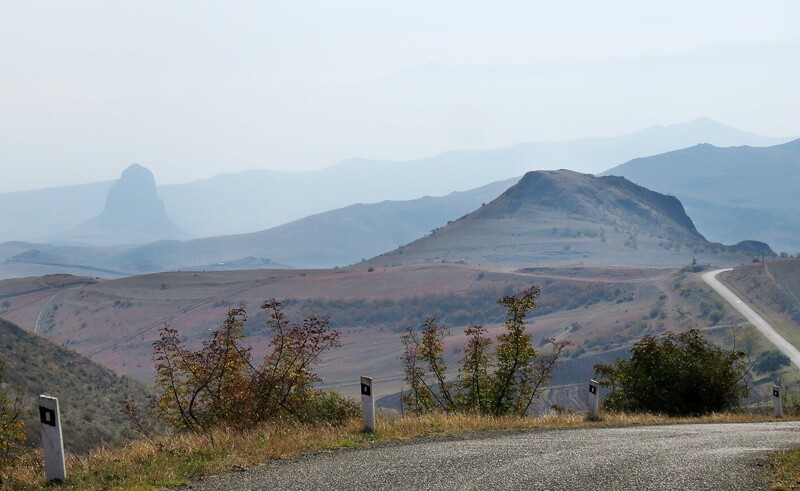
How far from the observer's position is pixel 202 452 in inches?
429

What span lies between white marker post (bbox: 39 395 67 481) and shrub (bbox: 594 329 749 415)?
53.3 ft

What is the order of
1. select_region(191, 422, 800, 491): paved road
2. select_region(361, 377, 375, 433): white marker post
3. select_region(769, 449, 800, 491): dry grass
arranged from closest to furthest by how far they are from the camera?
select_region(769, 449, 800, 491): dry grass
select_region(191, 422, 800, 491): paved road
select_region(361, 377, 375, 433): white marker post

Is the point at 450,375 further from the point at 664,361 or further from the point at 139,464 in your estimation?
the point at 139,464

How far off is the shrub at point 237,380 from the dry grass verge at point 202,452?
1613 mm

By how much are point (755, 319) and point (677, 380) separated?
233ft

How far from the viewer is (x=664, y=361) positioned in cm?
2331

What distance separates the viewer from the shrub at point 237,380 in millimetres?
15367

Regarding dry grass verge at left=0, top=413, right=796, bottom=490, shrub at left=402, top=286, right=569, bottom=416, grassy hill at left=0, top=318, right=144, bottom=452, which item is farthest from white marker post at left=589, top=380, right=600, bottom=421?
grassy hill at left=0, top=318, right=144, bottom=452

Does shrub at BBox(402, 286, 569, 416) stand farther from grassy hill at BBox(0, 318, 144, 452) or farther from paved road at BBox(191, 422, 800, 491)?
grassy hill at BBox(0, 318, 144, 452)

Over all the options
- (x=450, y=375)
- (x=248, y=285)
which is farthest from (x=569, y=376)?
(x=248, y=285)

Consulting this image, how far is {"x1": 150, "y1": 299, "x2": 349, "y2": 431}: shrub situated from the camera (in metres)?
15.4

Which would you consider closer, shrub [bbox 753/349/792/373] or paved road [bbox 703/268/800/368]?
shrub [bbox 753/349/792/373]

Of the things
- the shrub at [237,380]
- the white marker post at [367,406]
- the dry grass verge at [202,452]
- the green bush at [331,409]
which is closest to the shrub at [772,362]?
the green bush at [331,409]

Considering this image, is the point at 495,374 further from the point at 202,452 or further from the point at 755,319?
the point at 755,319
